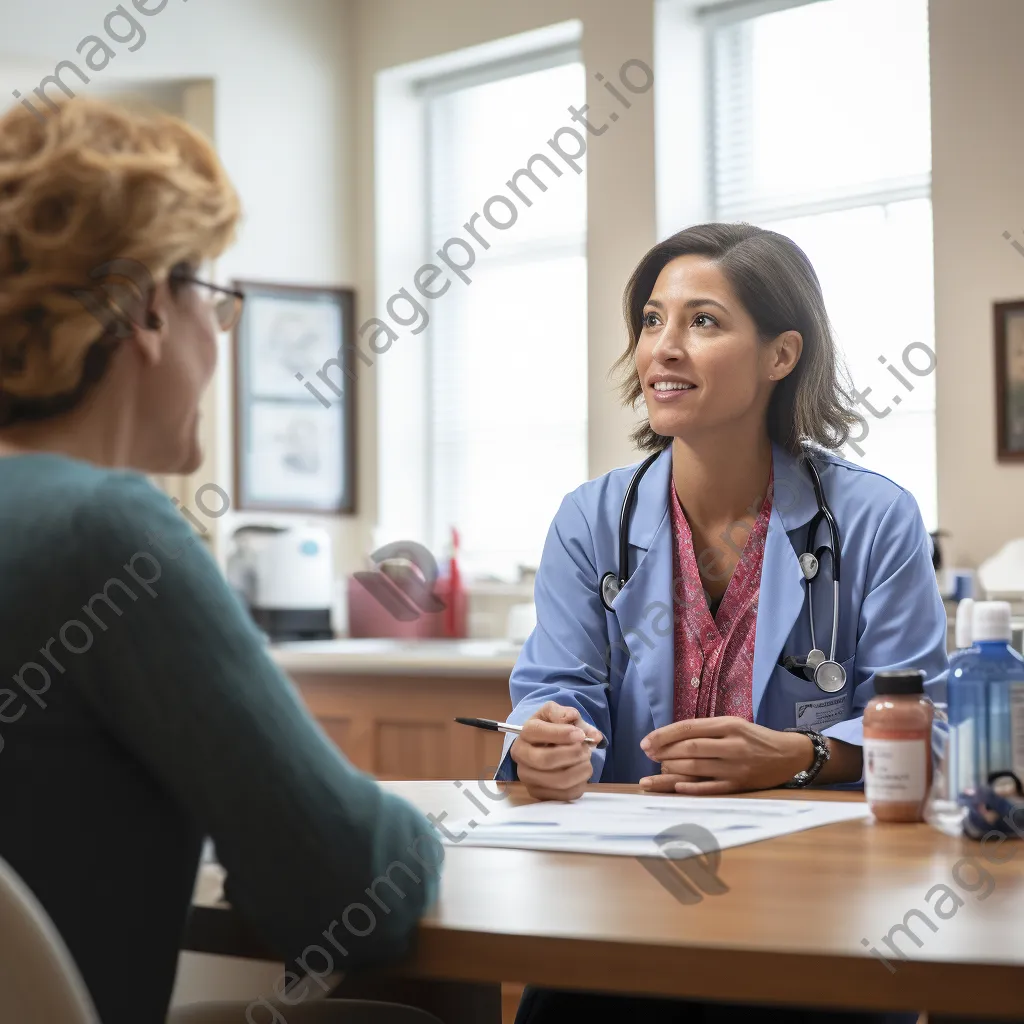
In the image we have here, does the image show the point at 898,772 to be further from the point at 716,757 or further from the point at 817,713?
the point at 817,713

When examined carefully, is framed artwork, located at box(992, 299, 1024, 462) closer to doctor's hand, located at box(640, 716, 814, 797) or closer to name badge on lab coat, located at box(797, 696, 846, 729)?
name badge on lab coat, located at box(797, 696, 846, 729)

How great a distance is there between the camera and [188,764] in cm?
80

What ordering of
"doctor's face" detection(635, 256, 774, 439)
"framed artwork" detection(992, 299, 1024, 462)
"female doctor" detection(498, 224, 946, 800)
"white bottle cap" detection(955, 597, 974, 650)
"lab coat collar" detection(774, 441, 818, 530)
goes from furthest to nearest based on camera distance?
"framed artwork" detection(992, 299, 1024, 462) → "doctor's face" detection(635, 256, 774, 439) → "lab coat collar" detection(774, 441, 818, 530) → "female doctor" detection(498, 224, 946, 800) → "white bottle cap" detection(955, 597, 974, 650)

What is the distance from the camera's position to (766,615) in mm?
1751

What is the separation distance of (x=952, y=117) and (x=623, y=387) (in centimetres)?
188

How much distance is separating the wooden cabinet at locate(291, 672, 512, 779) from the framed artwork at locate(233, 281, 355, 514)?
3.81 feet

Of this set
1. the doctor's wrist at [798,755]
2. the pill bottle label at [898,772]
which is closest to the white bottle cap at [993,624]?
the pill bottle label at [898,772]

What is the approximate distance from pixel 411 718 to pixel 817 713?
188 centimetres

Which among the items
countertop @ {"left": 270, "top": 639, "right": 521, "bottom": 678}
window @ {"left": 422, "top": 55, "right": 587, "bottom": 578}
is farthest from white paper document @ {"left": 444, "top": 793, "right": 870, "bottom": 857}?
window @ {"left": 422, "top": 55, "right": 587, "bottom": 578}

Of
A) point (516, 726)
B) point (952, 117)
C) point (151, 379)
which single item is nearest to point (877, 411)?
point (952, 117)

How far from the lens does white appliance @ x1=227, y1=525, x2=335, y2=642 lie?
4.29 m

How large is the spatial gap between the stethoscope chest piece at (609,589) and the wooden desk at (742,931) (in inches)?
30.2

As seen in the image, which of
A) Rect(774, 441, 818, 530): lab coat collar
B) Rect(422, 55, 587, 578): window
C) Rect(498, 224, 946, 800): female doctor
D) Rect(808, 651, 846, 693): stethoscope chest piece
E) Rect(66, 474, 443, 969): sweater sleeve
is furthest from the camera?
Rect(422, 55, 587, 578): window

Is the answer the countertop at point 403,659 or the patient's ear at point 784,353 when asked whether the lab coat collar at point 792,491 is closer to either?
the patient's ear at point 784,353
